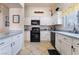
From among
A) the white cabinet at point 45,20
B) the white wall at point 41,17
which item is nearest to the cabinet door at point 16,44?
the white wall at point 41,17

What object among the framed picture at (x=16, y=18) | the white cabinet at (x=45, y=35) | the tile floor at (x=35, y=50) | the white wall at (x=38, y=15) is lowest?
the tile floor at (x=35, y=50)

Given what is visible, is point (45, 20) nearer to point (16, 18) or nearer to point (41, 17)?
point (41, 17)

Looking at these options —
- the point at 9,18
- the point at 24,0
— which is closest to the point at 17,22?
the point at 9,18

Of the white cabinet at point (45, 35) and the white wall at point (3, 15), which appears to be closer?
the white wall at point (3, 15)

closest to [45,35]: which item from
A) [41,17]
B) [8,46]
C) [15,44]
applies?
[41,17]

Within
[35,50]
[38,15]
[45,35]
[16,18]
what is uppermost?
[38,15]

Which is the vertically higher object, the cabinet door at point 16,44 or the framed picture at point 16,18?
the framed picture at point 16,18

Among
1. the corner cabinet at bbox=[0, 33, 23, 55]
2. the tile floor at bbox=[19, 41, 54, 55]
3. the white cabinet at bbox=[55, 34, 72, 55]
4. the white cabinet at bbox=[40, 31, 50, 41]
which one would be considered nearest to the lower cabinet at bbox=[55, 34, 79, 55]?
the white cabinet at bbox=[55, 34, 72, 55]

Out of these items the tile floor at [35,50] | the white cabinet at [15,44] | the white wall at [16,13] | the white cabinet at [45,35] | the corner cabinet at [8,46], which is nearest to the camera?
the corner cabinet at [8,46]

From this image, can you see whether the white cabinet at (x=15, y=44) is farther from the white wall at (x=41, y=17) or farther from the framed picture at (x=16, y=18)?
the white wall at (x=41, y=17)

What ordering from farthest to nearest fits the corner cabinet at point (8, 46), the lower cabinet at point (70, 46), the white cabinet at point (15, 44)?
the white cabinet at point (15, 44) < the lower cabinet at point (70, 46) < the corner cabinet at point (8, 46)

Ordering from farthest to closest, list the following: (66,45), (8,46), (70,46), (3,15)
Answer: (3,15)
(66,45)
(70,46)
(8,46)
